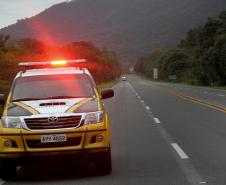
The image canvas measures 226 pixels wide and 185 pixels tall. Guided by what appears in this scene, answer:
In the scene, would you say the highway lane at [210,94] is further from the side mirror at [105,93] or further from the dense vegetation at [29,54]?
the side mirror at [105,93]

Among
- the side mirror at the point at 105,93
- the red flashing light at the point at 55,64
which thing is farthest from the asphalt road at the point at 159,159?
the red flashing light at the point at 55,64

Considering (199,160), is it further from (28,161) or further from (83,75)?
(28,161)

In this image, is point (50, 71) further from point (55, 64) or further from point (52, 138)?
point (52, 138)

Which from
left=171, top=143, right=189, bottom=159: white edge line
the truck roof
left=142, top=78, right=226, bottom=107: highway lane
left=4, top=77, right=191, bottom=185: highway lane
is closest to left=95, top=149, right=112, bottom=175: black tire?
left=4, top=77, right=191, bottom=185: highway lane

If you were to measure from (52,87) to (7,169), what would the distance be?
188 cm

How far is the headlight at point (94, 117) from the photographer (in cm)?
941

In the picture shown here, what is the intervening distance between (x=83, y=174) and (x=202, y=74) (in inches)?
3437

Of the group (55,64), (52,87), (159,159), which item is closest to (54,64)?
(55,64)

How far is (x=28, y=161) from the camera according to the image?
936 centimetres

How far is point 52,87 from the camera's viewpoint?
10.8 metres

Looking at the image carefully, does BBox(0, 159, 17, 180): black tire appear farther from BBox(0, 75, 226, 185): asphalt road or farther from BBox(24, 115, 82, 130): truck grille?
BBox(24, 115, 82, 130): truck grille

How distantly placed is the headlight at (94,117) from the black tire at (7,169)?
1.32 m

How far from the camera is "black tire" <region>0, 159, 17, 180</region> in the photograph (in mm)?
9438

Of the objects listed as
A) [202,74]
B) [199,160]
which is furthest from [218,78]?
[199,160]
